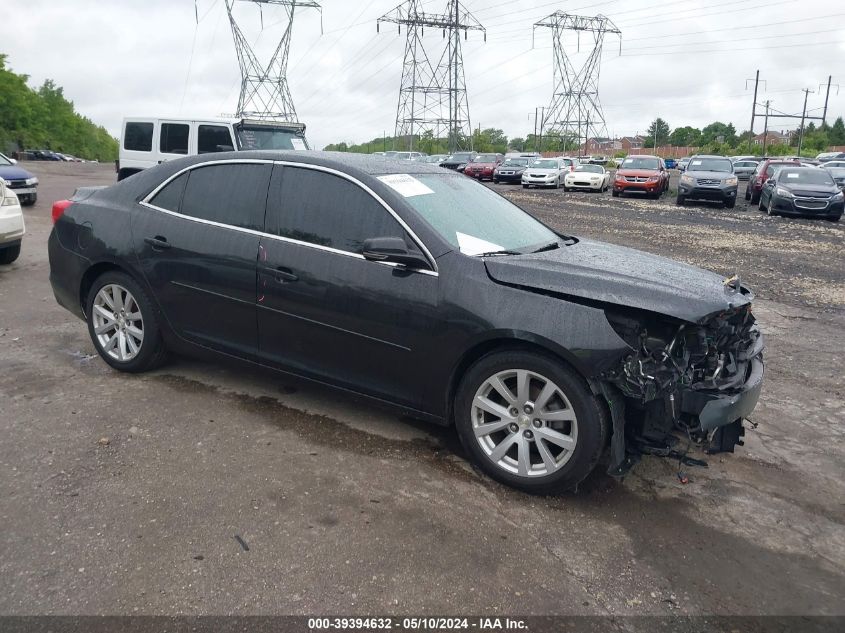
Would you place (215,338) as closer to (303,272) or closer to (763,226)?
(303,272)

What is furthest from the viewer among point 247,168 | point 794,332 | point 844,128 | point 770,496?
point 844,128

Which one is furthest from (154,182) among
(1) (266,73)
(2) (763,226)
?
(1) (266,73)

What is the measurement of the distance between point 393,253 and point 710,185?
793 inches

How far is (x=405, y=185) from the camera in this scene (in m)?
4.03

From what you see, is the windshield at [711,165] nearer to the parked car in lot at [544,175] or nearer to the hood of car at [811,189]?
the hood of car at [811,189]

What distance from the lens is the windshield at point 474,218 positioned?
3.84 meters

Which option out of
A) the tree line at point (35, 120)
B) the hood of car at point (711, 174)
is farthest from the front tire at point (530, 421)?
the tree line at point (35, 120)

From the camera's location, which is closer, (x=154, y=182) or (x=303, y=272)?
(x=303, y=272)

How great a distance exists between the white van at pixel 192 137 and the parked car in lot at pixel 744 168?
34395 millimetres

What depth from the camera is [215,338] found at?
4398 mm

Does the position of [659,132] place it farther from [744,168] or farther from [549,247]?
[549,247]

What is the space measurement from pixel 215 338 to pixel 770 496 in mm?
3394

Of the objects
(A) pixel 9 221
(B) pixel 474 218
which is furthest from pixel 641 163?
(B) pixel 474 218

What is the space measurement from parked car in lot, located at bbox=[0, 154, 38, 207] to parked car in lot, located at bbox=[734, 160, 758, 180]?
3733 centimetres
